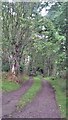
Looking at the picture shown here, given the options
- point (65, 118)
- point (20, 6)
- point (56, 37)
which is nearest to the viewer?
point (65, 118)

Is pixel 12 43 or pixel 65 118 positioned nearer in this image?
pixel 65 118

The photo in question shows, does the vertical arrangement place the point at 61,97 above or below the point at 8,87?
below

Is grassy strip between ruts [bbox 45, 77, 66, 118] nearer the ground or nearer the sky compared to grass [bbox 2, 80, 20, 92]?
nearer the ground

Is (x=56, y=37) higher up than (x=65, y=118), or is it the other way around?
(x=56, y=37)

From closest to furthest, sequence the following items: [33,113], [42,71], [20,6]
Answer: [33,113] < [20,6] < [42,71]

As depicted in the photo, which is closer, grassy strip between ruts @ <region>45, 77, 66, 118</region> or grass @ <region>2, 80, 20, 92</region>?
grassy strip between ruts @ <region>45, 77, 66, 118</region>

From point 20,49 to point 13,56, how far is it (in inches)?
50.3

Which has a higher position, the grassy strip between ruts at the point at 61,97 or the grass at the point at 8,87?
the grass at the point at 8,87

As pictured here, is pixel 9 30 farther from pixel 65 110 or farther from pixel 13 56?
pixel 65 110

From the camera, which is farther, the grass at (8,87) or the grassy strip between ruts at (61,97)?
the grass at (8,87)

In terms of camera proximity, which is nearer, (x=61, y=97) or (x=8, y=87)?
(x=61, y=97)

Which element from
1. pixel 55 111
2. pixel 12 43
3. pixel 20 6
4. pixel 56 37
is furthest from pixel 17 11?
pixel 55 111

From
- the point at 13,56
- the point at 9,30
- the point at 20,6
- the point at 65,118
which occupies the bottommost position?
the point at 65,118

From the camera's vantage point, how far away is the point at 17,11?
3625 centimetres
